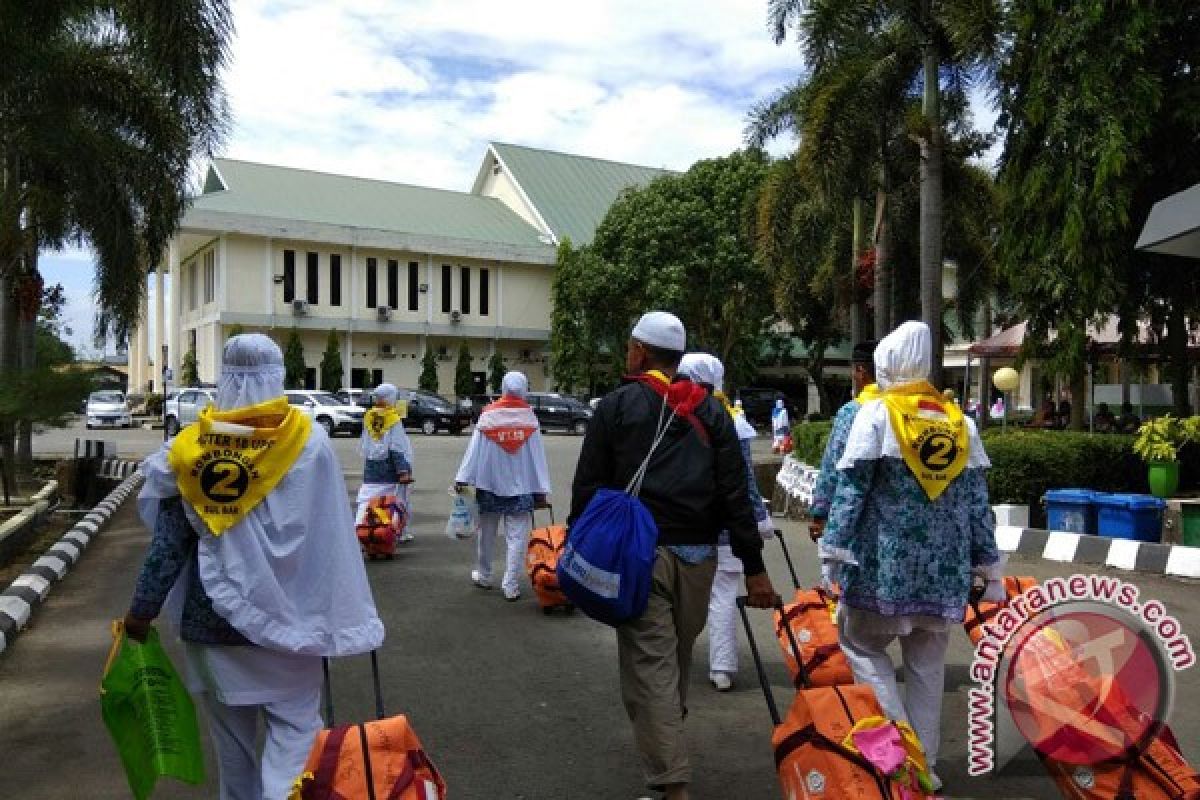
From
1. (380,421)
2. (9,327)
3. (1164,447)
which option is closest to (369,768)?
(380,421)

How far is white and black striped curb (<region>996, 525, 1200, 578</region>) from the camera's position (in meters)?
9.40

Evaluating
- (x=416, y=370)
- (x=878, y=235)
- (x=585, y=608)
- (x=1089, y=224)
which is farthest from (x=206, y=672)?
(x=416, y=370)

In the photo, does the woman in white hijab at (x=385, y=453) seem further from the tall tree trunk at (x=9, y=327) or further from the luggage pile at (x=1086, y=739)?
the luggage pile at (x=1086, y=739)

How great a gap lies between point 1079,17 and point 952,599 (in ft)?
40.8

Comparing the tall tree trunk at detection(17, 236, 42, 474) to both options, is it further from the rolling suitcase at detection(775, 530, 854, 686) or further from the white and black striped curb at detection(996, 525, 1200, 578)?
the rolling suitcase at detection(775, 530, 854, 686)

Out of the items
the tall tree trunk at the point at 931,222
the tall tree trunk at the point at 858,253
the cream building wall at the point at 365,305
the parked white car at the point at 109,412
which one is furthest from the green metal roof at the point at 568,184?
the tall tree trunk at the point at 931,222

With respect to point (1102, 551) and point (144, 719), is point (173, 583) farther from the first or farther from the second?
point (1102, 551)

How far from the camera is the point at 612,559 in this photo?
12.5 ft

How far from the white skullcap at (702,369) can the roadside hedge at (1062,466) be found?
693 cm

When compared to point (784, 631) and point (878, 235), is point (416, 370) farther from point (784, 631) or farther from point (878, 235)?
point (784, 631)

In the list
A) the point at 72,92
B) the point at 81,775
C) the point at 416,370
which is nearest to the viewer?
the point at 81,775

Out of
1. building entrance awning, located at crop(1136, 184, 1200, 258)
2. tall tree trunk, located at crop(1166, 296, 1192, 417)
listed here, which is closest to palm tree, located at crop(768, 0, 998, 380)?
tall tree trunk, located at crop(1166, 296, 1192, 417)

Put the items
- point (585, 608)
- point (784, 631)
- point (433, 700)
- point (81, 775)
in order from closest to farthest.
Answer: point (585, 608) < point (81, 775) < point (784, 631) < point (433, 700)

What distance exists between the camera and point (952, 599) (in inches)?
164
